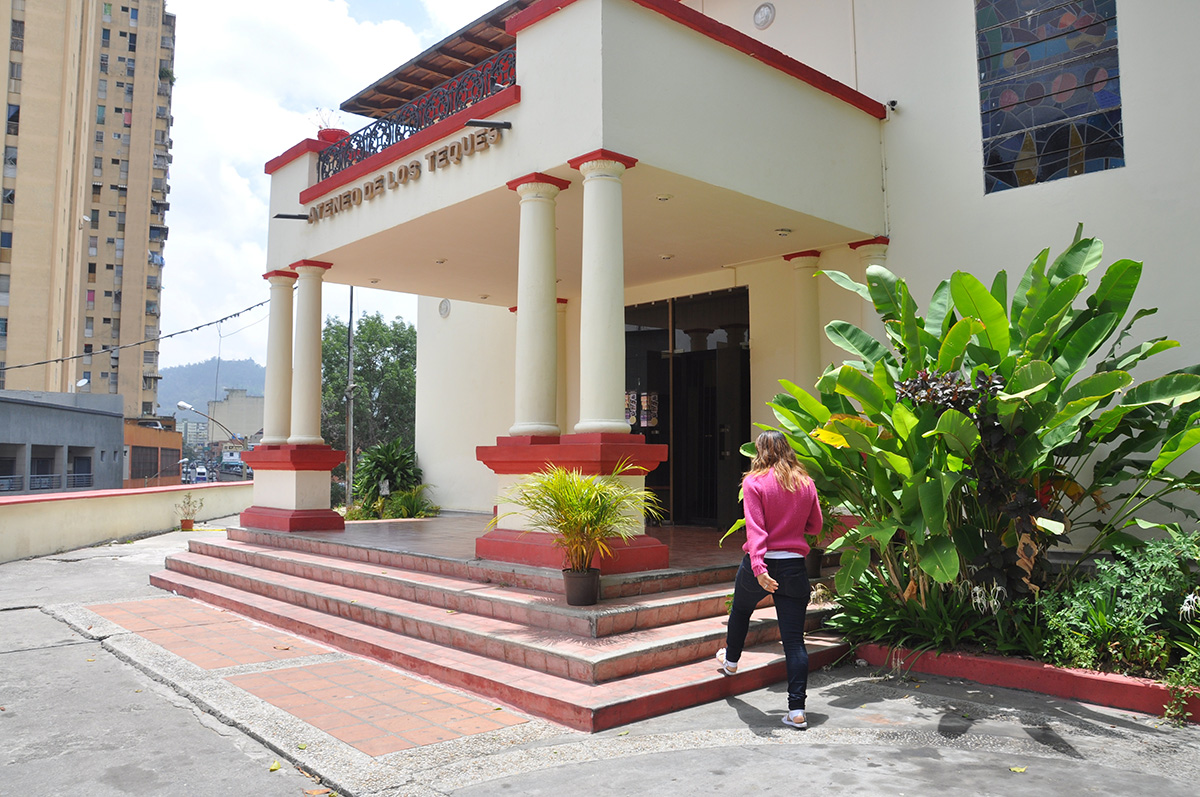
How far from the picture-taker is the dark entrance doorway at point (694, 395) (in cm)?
1195

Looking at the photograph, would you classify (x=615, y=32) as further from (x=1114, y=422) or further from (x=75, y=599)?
(x=75, y=599)

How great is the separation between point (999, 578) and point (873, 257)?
17.0ft

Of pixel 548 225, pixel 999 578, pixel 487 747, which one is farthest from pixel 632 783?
pixel 548 225

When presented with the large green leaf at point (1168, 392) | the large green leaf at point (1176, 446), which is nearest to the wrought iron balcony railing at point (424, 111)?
the large green leaf at point (1168, 392)

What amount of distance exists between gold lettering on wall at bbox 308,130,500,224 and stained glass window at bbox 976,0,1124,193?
18.3ft

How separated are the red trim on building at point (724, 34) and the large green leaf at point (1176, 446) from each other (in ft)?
17.3

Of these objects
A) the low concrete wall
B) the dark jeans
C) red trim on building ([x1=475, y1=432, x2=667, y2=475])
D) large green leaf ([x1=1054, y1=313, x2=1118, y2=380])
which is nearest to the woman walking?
the dark jeans

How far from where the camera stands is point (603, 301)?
24.8 feet

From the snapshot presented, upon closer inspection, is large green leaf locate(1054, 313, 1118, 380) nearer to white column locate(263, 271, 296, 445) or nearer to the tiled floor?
the tiled floor

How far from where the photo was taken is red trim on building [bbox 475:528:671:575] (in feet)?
23.8

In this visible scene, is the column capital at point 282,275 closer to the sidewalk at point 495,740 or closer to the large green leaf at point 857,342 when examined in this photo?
the sidewalk at point 495,740

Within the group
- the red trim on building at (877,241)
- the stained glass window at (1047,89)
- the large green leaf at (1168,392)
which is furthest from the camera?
the red trim on building at (877,241)

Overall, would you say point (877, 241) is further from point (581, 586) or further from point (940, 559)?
point (581, 586)

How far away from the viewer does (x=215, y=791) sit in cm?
415
